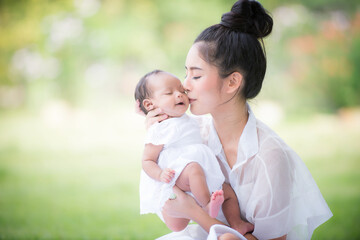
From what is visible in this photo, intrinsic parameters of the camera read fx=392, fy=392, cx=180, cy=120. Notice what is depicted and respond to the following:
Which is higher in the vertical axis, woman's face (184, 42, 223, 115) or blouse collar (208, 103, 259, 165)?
woman's face (184, 42, 223, 115)

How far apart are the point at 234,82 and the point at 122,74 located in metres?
4.49

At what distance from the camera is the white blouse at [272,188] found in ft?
5.17

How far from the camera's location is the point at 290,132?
591 centimetres

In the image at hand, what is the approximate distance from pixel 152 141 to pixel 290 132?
4.65 meters

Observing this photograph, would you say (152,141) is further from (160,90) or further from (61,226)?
(61,226)

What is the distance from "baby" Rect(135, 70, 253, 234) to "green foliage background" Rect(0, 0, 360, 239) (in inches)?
155

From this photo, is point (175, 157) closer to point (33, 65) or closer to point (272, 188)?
point (272, 188)

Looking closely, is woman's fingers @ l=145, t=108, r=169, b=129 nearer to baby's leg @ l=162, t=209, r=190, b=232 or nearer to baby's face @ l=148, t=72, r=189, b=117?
baby's face @ l=148, t=72, r=189, b=117

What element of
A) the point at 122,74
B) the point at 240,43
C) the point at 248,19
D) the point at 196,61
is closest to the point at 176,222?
the point at 196,61

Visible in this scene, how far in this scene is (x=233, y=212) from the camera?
5.40 feet

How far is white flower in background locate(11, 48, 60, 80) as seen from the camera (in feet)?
19.5

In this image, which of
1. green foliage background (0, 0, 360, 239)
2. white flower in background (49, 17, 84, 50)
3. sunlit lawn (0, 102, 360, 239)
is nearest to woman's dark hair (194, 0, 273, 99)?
sunlit lawn (0, 102, 360, 239)

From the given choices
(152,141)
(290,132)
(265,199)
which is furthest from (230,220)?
(290,132)

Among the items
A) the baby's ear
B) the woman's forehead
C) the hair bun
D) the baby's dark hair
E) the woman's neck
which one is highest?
the hair bun
